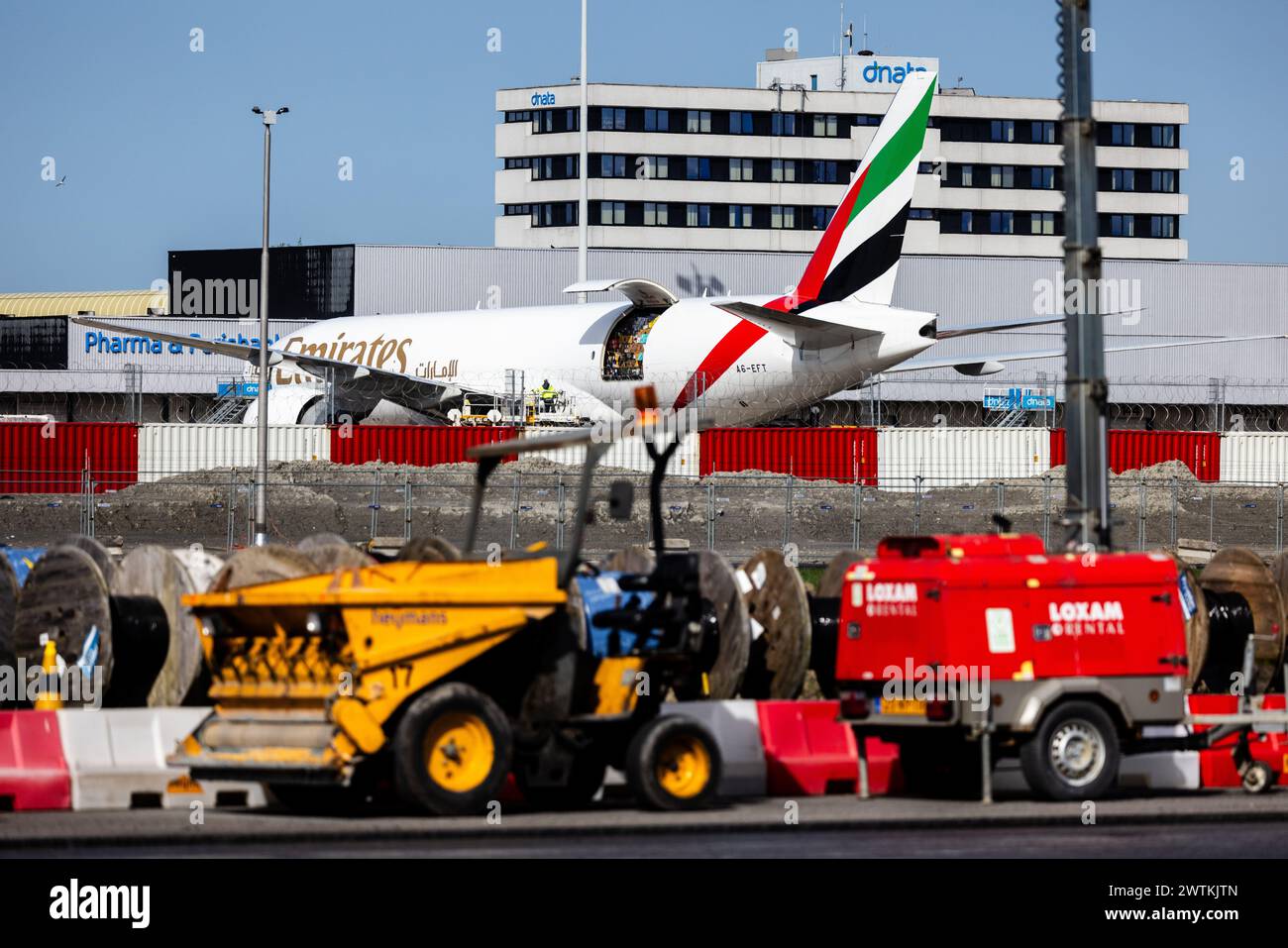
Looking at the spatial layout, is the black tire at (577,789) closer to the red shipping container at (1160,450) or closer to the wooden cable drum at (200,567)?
the wooden cable drum at (200,567)

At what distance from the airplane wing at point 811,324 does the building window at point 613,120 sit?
6176cm

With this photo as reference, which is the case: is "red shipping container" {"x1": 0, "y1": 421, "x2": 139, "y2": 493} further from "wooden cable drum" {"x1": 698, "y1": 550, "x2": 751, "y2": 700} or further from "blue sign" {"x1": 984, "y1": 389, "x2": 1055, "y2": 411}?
"wooden cable drum" {"x1": 698, "y1": 550, "x2": 751, "y2": 700}

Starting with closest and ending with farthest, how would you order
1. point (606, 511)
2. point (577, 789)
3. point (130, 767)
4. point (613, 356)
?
1. point (577, 789)
2. point (130, 767)
3. point (606, 511)
4. point (613, 356)

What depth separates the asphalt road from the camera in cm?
1041

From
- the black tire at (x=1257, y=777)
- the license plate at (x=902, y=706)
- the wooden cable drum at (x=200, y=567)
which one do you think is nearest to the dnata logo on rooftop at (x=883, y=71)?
the wooden cable drum at (x=200, y=567)

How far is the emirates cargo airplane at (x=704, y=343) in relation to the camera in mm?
40719

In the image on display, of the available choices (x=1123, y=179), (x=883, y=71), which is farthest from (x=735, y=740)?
(x=883, y=71)

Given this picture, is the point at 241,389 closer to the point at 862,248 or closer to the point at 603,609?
the point at 862,248

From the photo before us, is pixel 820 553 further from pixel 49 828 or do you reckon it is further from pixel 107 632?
pixel 49 828

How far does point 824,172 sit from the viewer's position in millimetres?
102188

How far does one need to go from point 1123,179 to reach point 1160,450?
62452 mm
